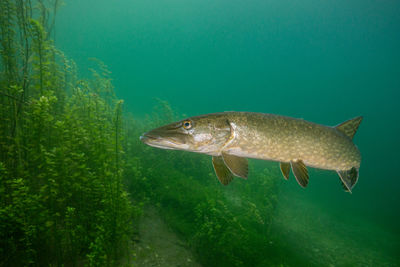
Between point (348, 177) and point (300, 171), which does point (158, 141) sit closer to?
point (300, 171)

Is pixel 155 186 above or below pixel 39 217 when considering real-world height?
below

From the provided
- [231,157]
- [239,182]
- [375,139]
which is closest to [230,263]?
[231,157]

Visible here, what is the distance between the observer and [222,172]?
2.10 meters

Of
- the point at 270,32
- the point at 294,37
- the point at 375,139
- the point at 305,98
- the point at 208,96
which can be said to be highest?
the point at 270,32

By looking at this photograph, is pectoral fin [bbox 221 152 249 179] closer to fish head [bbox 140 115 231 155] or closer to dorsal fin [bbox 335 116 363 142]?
fish head [bbox 140 115 231 155]

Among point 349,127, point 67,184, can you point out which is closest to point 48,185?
point 67,184

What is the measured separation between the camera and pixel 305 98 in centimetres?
10156

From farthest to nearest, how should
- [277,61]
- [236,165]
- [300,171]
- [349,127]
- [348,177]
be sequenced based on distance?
[277,61], [349,127], [348,177], [300,171], [236,165]

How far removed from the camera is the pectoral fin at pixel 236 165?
200cm

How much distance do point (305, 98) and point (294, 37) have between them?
34403 millimetres

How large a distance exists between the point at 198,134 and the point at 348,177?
2375 mm

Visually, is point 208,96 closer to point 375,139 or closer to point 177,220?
point 375,139

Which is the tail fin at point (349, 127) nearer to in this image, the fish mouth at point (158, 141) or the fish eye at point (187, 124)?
the fish eye at point (187, 124)

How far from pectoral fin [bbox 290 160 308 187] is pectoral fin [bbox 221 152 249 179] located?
770 mm
